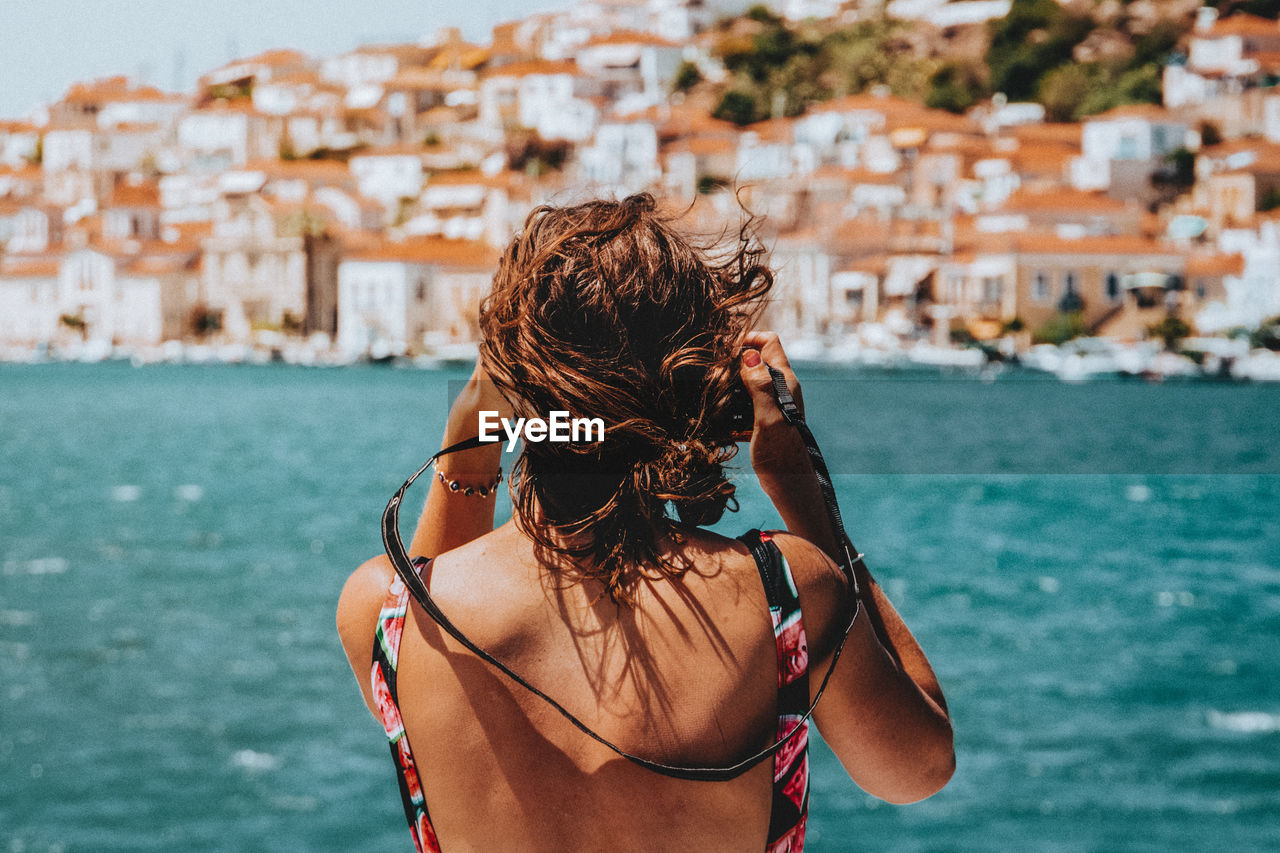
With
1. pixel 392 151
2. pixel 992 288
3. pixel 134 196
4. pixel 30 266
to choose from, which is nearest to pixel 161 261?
pixel 134 196

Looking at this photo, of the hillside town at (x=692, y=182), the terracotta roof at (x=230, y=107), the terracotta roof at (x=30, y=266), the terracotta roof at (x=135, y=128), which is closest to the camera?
the hillside town at (x=692, y=182)

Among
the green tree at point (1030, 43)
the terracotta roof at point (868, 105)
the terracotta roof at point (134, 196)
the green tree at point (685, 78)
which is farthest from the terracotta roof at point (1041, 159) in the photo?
the terracotta roof at point (134, 196)

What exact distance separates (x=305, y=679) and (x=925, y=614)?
6004 millimetres

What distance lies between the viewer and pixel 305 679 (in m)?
11.0

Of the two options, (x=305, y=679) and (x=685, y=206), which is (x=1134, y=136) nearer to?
(x=305, y=679)

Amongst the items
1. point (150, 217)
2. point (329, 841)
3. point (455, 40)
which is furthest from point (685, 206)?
point (455, 40)

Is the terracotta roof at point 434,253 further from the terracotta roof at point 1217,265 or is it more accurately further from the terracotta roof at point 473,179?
the terracotta roof at point 1217,265

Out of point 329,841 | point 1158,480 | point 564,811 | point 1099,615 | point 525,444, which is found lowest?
point 1158,480

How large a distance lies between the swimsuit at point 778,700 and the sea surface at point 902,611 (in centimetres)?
6

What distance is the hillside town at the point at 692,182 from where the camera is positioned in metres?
41.6

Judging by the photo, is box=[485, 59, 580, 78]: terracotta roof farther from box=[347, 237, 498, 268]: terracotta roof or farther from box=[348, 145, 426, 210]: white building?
box=[347, 237, 498, 268]: terracotta roof

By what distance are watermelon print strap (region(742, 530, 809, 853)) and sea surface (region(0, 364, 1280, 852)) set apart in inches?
2.3

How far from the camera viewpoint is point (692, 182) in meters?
37.2

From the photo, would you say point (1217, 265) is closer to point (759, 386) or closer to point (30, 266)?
point (30, 266)
